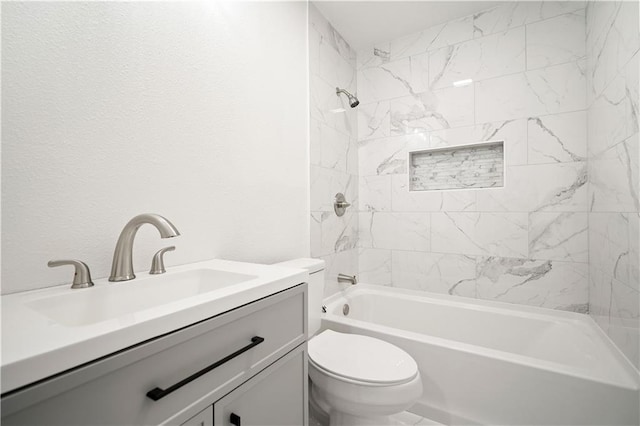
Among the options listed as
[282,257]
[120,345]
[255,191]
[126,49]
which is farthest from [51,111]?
[282,257]

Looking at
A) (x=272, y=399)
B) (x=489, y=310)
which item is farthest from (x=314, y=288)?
(x=489, y=310)

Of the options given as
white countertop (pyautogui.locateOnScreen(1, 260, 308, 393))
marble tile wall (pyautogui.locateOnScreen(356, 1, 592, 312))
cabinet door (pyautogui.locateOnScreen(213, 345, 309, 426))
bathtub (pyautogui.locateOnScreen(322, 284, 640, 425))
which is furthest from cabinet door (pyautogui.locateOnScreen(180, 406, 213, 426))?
marble tile wall (pyautogui.locateOnScreen(356, 1, 592, 312))

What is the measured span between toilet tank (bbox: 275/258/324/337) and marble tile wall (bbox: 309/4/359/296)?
0.43 metres

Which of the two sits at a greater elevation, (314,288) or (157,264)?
(157,264)

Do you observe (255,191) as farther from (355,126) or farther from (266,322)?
(355,126)

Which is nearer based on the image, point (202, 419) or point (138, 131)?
point (202, 419)

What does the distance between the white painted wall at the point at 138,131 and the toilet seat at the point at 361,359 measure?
56 centimetres

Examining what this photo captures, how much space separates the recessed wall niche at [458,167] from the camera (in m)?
2.09

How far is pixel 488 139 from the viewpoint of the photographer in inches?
80.6

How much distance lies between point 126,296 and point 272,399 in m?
0.53

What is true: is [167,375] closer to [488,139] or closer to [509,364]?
[509,364]

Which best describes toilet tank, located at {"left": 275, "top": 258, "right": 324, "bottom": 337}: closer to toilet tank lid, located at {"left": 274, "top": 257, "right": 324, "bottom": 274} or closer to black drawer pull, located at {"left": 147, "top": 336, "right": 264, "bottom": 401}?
toilet tank lid, located at {"left": 274, "top": 257, "right": 324, "bottom": 274}

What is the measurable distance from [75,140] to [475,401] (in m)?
1.99

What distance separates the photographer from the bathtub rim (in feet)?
3.96
